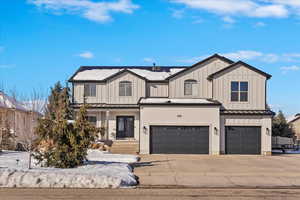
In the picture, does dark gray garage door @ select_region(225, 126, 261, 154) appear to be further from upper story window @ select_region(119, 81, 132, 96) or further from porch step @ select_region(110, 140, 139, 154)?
upper story window @ select_region(119, 81, 132, 96)

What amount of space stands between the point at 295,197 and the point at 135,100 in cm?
2530

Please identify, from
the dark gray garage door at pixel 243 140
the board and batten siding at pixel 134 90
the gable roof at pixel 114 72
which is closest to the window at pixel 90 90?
the gable roof at pixel 114 72

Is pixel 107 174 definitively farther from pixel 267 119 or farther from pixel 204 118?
pixel 267 119

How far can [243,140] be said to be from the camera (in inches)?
1292

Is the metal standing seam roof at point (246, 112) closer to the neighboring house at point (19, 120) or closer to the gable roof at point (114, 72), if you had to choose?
the gable roof at point (114, 72)

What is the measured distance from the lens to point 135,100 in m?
37.0

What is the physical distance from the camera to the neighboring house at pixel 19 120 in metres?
18.3

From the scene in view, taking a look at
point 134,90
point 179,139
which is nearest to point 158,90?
point 134,90

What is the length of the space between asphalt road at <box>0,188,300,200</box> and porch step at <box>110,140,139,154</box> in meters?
18.8

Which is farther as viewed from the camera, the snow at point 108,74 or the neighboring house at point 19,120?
the snow at point 108,74

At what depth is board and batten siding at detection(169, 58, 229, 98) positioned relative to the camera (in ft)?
118

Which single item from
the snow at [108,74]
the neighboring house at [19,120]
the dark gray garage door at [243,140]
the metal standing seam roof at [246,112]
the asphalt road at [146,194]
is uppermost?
the snow at [108,74]

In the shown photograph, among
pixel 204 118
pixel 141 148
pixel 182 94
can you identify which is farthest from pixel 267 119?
pixel 141 148

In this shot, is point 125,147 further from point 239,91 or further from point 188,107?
point 239,91
